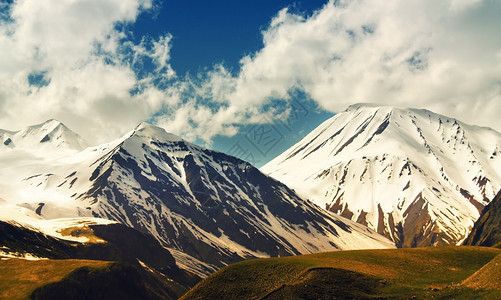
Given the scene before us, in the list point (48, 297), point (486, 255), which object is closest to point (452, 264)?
point (486, 255)

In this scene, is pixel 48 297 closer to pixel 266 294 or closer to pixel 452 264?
pixel 266 294

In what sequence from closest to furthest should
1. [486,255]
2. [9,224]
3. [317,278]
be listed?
[317,278], [486,255], [9,224]

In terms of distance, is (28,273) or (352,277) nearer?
(352,277)

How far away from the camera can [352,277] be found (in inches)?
2406

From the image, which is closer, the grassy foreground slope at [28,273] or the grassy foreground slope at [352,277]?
the grassy foreground slope at [352,277]

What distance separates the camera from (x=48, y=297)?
13112cm

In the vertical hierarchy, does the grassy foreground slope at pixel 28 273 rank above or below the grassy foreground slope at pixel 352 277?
below

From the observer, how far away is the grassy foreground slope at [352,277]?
57500 millimetres

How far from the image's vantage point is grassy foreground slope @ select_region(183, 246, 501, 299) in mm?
57500

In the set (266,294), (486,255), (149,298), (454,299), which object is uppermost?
(486,255)

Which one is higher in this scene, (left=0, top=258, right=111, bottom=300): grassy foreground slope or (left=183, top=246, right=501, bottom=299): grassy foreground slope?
(left=183, top=246, right=501, bottom=299): grassy foreground slope

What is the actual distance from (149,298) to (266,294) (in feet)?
399

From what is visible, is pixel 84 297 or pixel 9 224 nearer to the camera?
pixel 84 297

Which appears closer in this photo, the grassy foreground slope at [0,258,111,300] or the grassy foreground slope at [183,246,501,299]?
the grassy foreground slope at [183,246,501,299]
